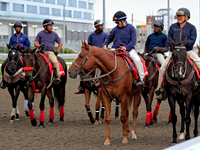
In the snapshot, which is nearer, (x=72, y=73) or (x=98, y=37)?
(x=72, y=73)

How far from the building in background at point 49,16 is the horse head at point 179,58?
57946 millimetres

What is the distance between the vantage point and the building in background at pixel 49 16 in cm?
6850

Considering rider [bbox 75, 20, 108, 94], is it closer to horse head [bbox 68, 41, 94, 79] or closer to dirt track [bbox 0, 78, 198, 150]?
dirt track [bbox 0, 78, 198, 150]

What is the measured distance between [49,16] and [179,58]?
77.0m

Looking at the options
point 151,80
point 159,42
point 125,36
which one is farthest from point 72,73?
point 159,42

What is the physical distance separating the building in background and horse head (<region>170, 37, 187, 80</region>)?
57946 millimetres

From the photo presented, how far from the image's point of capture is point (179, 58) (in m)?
6.83

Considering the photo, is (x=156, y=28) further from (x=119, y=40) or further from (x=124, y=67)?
(x=124, y=67)

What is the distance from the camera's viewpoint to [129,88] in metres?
7.07

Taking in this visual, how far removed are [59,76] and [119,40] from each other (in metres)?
2.53

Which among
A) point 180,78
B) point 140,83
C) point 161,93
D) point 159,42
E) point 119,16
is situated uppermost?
point 119,16

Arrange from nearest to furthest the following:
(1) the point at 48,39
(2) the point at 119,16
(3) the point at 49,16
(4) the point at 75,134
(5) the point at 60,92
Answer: (2) the point at 119,16 → (4) the point at 75,134 → (1) the point at 48,39 → (5) the point at 60,92 → (3) the point at 49,16

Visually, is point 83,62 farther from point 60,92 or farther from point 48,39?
point 60,92

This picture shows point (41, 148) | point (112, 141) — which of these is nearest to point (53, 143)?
point (41, 148)
